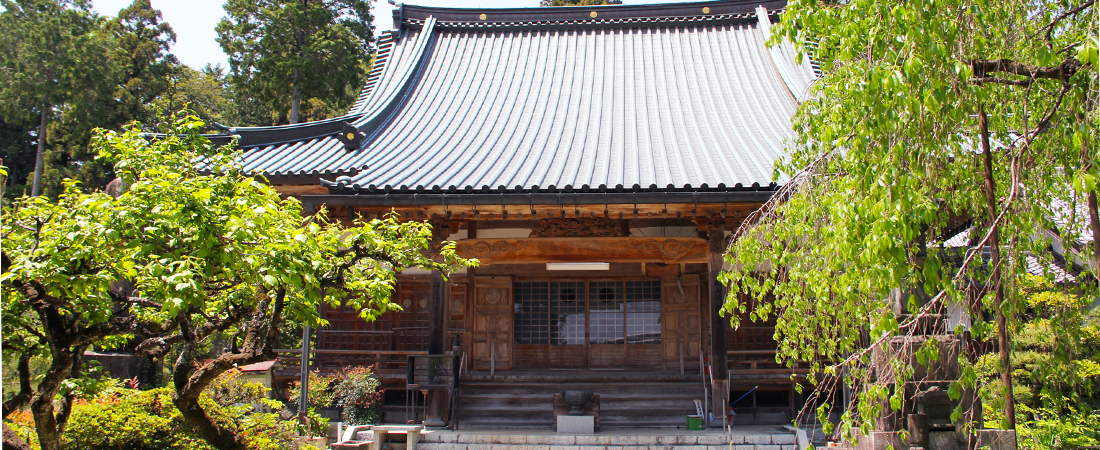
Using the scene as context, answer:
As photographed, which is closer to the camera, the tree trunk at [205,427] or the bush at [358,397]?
the tree trunk at [205,427]

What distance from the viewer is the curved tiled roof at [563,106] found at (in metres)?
9.38

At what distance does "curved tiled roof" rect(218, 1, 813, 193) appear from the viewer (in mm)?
9383

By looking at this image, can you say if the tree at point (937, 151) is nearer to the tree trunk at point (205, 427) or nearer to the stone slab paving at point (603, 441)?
the tree trunk at point (205, 427)

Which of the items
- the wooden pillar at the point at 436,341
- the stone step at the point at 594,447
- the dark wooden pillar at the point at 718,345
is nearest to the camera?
the stone step at the point at 594,447

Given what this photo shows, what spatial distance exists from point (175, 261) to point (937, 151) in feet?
12.2

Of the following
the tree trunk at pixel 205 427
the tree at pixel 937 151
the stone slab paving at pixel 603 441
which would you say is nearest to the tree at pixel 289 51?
the stone slab paving at pixel 603 441

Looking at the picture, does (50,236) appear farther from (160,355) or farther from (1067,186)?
(1067,186)

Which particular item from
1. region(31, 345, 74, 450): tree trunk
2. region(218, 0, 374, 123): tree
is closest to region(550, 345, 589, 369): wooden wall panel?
region(31, 345, 74, 450): tree trunk

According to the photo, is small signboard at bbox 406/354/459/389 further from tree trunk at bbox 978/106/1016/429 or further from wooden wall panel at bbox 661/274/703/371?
tree trunk at bbox 978/106/1016/429

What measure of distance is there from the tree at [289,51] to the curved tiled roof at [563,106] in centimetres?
1038

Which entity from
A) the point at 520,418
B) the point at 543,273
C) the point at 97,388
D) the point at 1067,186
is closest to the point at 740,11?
the point at 543,273

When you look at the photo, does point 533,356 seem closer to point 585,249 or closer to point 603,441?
point 585,249

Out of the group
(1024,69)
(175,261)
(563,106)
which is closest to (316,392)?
(175,261)

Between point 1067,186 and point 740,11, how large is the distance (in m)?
13.6
